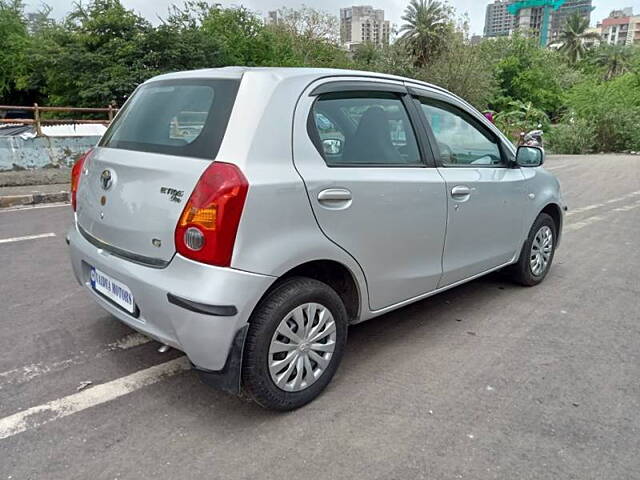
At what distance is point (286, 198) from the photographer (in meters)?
2.36

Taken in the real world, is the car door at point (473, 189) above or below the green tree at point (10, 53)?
below

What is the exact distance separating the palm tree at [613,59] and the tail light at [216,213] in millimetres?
72034

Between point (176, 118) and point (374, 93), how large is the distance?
118 cm

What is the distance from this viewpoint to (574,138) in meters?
25.1

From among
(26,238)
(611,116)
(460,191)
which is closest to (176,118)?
(460,191)

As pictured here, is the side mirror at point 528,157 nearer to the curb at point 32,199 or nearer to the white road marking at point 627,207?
the white road marking at point 627,207

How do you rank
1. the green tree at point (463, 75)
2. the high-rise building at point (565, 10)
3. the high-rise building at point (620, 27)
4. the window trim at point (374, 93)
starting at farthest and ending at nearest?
the high-rise building at point (620, 27)
the high-rise building at point (565, 10)
the green tree at point (463, 75)
the window trim at point (374, 93)

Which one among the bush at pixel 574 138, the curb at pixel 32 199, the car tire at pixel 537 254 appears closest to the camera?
the car tire at pixel 537 254

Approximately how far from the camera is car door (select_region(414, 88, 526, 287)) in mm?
3355

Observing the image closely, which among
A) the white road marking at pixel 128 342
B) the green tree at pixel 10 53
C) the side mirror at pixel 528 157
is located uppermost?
the green tree at pixel 10 53

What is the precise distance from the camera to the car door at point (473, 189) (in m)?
3.36

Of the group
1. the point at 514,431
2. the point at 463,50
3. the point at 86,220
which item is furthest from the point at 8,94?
the point at 514,431

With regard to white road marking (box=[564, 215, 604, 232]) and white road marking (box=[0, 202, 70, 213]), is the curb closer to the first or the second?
white road marking (box=[0, 202, 70, 213])

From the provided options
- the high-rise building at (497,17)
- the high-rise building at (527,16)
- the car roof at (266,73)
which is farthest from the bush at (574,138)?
the high-rise building at (497,17)
